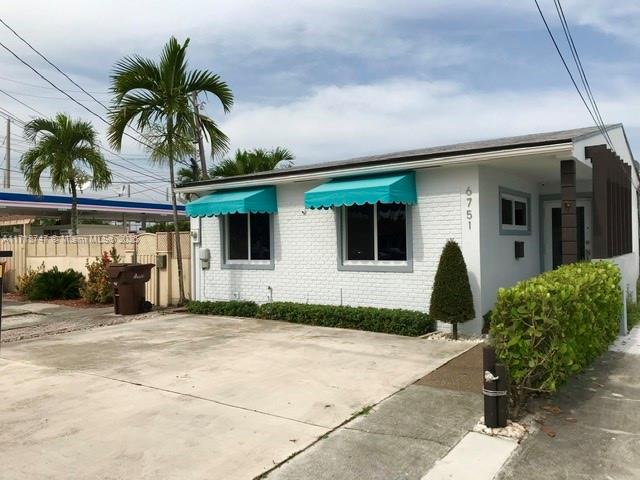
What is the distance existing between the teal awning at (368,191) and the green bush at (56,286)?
887 cm

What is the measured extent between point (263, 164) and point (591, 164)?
14096mm

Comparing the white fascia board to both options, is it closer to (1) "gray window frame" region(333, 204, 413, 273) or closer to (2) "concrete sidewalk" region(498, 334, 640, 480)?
(1) "gray window frame" region(333, 204, 413, 273)

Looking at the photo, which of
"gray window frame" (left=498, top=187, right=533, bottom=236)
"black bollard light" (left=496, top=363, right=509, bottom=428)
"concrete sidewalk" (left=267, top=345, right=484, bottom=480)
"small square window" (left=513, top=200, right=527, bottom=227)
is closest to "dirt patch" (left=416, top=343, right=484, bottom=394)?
"concrete sidewalk" (left=267, top=345, right=484, bottom=480)

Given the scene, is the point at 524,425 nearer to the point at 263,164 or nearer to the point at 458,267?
the point at 458,267

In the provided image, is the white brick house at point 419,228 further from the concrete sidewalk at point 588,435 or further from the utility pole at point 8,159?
the utility pole at point 8,159

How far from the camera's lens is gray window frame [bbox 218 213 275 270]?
37.2ft

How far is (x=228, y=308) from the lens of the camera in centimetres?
1143

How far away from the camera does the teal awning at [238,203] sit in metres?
10.6

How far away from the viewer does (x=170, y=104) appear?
11.9 meters

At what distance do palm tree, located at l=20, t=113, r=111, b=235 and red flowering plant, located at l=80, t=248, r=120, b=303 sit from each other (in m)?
3.57

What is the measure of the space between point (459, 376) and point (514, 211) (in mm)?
5358

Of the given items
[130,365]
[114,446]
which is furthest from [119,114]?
[114,446]

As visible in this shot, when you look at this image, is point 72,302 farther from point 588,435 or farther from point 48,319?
point 588,435

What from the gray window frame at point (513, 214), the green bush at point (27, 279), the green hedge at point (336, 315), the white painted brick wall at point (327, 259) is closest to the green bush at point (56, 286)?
the green bush at point (27, 279)
